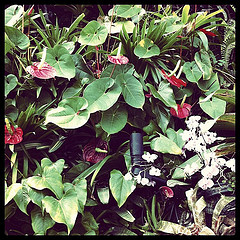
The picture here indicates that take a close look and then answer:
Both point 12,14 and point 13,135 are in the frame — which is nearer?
point 13,135

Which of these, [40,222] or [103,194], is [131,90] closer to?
[103,194]

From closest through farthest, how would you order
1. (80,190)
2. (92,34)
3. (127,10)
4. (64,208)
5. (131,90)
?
1. (64,208)
2. (80,190)
3. (131,90)
4. (92,34)
5. (127,10)

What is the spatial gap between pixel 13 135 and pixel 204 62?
1049 mm

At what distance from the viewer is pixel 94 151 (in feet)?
4.29

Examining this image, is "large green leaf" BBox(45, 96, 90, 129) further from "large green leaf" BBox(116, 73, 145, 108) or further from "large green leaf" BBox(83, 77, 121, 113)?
"large green leaf" BBox(116, 73, 145, 108)

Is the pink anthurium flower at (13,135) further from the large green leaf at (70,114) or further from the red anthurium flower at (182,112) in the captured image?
the red anthurium flower at (182,112)

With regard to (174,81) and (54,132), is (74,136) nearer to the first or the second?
(54,132)

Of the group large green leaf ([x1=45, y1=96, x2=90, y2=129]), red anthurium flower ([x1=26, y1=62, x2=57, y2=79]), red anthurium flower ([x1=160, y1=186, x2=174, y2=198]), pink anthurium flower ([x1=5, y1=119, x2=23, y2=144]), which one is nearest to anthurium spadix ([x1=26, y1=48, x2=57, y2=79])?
red anthurium flower ([x1=26, y1=62, x2=57, y2=79])

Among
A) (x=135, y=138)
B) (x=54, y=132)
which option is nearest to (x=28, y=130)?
(x=54, y=132)

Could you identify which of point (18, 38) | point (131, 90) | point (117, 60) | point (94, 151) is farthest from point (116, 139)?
point (18, 38)

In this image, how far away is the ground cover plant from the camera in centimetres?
113

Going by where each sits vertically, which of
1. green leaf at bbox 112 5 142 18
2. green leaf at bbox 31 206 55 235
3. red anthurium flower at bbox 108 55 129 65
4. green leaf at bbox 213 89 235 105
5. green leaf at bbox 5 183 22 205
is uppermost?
green leaf at bbox 112 5 142 18

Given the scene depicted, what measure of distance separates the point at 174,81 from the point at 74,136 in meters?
0.57

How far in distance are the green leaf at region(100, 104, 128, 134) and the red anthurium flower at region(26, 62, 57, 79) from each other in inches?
11.5
